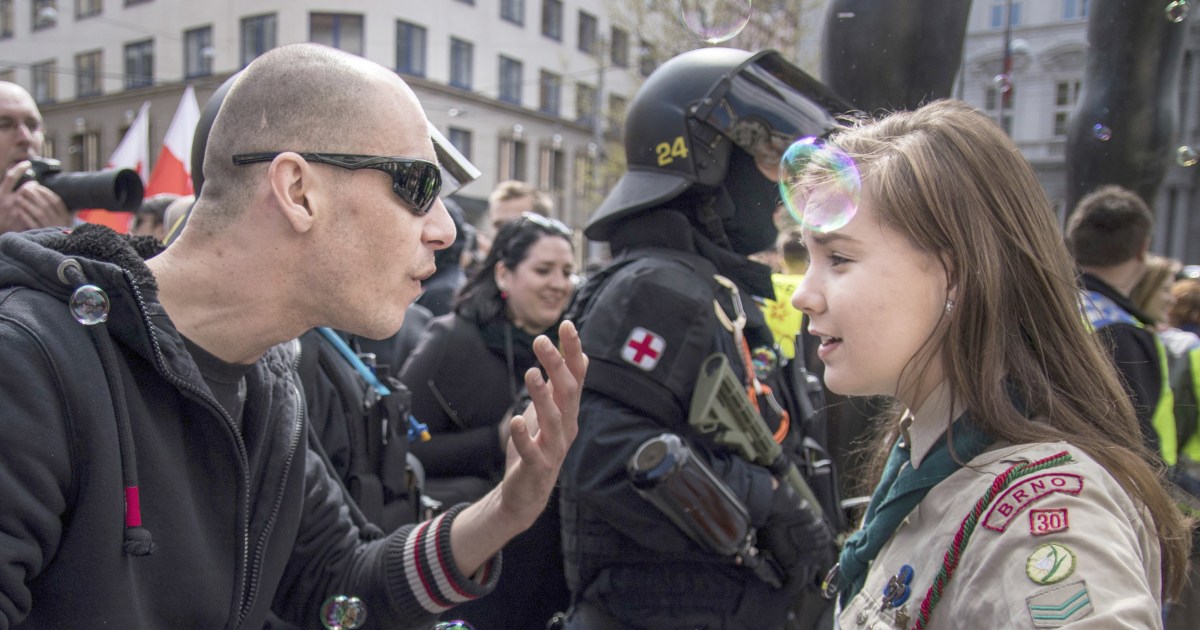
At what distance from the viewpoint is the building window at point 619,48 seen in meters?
21.0

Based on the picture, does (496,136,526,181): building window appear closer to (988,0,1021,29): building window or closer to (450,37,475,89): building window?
(450,37,475,89): building window

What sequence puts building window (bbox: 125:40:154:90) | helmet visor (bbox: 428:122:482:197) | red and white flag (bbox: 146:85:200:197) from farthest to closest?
building window (bbox: 125:40:154:90), red and white flag (bbox: 146:85:200:197), helmet visor (bbox: 428:122:482:197)

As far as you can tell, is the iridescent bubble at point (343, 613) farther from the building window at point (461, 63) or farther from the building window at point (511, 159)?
the building window at point (511, 159)

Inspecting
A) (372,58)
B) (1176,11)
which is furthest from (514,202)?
(372,58)

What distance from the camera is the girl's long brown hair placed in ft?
4.80

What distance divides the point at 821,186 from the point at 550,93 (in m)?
28.9

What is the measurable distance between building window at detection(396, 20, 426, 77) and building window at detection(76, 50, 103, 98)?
27.4 ft

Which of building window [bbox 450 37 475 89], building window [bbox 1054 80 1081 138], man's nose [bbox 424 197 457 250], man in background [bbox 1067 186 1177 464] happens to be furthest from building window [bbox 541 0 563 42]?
man's nose [bbox 424 197 457 250]

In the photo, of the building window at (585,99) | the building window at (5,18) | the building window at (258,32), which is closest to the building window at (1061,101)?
the building window at (585,99)

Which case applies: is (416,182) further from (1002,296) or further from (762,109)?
(762,109)

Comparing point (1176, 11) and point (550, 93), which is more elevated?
point (550, 93)

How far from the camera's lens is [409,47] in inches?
974

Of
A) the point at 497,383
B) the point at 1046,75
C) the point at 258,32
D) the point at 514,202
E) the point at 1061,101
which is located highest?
the point at 258,32

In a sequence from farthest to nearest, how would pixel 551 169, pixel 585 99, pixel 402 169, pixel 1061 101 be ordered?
pixel 551 169 < pixel 585 99 < pixel 1061 101 < pixel 402 169
